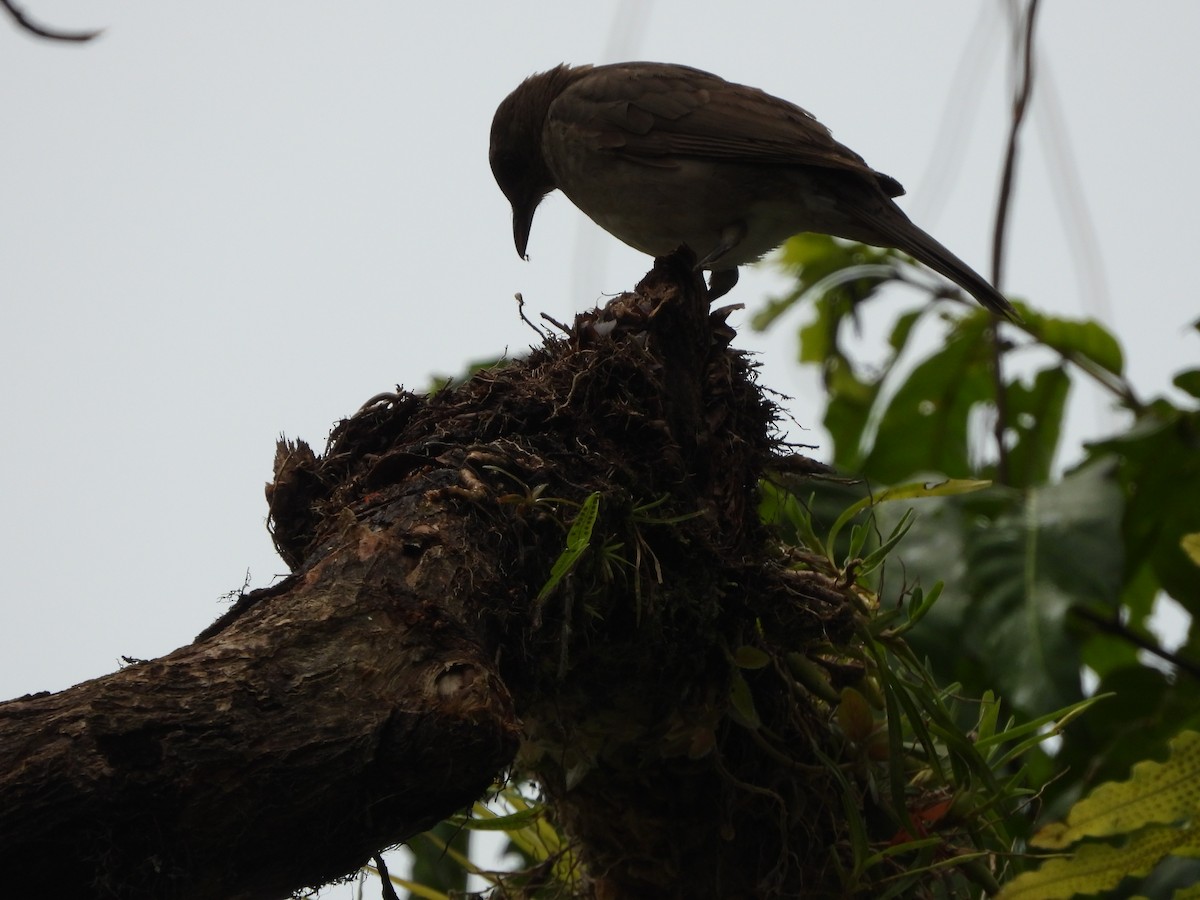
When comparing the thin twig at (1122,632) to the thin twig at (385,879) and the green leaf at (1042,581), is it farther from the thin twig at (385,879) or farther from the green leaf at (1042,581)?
the thin twig at (385,879)

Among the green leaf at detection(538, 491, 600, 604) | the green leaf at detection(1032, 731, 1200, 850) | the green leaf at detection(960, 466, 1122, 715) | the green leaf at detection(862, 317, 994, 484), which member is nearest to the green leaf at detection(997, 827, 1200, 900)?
the green leaf at detection(1032, 731, 1200, 850)

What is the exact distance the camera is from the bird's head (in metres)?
6.54

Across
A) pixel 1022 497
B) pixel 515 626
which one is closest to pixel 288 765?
pixel 515 626

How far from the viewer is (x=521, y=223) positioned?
22.6ft

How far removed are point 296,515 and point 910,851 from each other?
188 centimetres

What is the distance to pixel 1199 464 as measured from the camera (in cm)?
599

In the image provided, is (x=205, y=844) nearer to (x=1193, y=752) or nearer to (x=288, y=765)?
(x=288, y=765)

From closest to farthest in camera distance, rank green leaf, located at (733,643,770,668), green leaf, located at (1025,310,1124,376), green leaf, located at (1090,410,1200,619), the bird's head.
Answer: green leaf, located at (733,643,770,668) < green leaf, located at (1090,410,1200,619) < green leaf, located at (1025,310,1124,376) < the bird's head

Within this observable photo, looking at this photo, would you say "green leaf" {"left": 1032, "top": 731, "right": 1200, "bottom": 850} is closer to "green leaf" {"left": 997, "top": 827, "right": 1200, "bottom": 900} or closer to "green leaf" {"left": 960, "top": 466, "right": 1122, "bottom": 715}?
"green leaf" {"left": 997, "top": 827, "right": 1200, "bottom": 900}

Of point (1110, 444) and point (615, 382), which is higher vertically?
point (615, 382)

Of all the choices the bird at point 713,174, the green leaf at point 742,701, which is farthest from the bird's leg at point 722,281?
the green leaf at point 742,701

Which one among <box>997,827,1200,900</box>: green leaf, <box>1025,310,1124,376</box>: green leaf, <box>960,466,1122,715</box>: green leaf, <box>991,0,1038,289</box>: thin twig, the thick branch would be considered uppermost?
<box>991,0,1038,289</box>: thin twig

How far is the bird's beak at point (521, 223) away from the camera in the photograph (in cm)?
688

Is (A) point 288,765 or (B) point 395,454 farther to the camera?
(B) point 395,454
